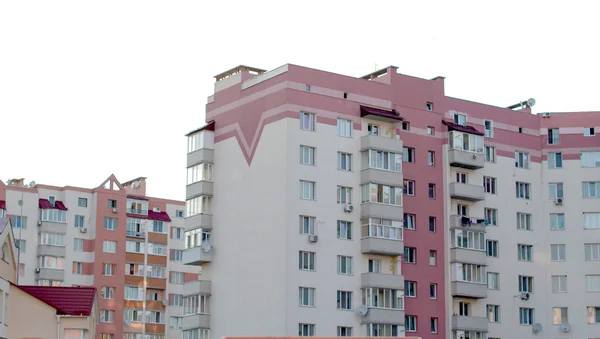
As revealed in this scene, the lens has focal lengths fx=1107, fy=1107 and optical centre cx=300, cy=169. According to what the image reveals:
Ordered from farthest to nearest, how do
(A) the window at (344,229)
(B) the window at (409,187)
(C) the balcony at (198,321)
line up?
(B) the window at (409,187) → (C) the balcony at (198,321) → (A) the window at (344,229)

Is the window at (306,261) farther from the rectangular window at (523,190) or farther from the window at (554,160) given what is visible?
the window at (554,160)

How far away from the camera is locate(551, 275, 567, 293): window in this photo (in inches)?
3201

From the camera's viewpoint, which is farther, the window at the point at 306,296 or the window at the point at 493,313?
the window at the point at 493,313

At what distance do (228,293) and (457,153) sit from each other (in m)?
18.8

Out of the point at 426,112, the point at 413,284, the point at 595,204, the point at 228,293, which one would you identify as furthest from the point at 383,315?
the point at 595,204

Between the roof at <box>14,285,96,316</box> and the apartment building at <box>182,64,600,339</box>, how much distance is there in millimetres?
14432

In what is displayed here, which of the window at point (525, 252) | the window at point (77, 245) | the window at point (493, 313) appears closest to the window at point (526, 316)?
the window at point (493, 313)

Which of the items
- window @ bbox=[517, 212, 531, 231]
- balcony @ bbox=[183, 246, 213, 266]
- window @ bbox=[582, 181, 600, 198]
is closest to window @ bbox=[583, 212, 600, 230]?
window @ bbox=[582, 181, 600, 198]

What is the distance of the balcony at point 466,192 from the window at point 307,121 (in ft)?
38.1

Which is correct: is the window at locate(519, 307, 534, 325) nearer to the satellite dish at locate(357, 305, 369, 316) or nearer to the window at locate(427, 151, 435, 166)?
the window at locate(427, 151, 435, 166)

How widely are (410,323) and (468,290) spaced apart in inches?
195

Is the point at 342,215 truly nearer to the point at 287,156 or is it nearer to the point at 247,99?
the point at 287,156

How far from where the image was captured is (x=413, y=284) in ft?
246

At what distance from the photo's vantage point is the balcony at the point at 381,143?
73.1 m
